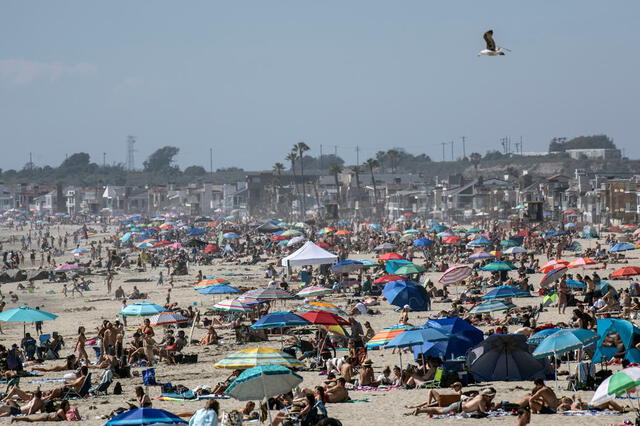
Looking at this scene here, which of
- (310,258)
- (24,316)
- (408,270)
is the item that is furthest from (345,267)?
(24,316)

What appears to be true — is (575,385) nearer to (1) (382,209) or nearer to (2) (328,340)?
(2) (328,340)

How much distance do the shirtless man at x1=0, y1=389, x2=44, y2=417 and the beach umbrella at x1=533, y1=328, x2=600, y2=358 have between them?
7223 mm

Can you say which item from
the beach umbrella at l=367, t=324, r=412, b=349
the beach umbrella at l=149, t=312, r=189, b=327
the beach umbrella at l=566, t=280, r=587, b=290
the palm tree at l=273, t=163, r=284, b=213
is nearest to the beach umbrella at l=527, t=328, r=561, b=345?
the beach umbrella at l=367, t=324, r=412, b=349

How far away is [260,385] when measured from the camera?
12.6 meters

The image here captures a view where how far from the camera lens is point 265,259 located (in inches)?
2008

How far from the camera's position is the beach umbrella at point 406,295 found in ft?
79.3

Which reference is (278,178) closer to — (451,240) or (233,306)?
(451,240)

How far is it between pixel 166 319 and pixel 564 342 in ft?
33.3

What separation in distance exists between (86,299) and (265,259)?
52.7ft

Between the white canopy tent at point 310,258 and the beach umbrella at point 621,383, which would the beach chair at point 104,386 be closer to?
the beach umbrella at point 621,383

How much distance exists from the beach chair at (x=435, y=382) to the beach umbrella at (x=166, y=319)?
808 centimetres

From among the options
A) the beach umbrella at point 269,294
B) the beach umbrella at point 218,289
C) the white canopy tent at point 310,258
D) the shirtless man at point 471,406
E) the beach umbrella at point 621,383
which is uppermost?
the white canopy tent at point 310,258

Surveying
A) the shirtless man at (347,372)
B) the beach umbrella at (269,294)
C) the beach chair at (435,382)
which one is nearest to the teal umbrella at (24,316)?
the beach umbrella at (269,294)

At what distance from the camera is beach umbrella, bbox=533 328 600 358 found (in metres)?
14.1
